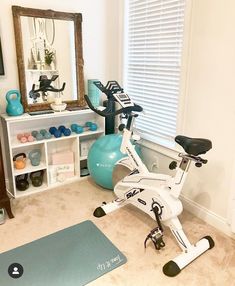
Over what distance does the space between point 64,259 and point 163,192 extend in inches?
34.3

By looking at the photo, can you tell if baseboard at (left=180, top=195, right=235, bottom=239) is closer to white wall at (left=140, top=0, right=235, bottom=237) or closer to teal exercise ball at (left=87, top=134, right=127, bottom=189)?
white wall at (left=140, top=0, right=235, bottom=237)

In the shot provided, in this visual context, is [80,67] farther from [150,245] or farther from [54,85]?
[150,245]

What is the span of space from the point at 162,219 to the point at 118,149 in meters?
0.93

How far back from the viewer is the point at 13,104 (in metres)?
2.51

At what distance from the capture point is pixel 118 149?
2.66 meters

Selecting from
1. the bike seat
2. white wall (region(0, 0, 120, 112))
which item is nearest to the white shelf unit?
white wall (region(0, 0, 120, 112))

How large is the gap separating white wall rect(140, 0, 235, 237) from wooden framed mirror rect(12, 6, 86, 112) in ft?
4.25

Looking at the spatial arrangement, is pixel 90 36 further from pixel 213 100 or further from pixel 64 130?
pixel 213 100

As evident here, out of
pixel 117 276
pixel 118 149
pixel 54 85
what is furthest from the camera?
pixel 54 85

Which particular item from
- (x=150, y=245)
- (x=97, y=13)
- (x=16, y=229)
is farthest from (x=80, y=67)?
(x=150, y=245)

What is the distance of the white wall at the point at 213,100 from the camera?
196 cm

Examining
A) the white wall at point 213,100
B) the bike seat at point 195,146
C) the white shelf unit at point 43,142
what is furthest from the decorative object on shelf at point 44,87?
the bike seat at point 195,146

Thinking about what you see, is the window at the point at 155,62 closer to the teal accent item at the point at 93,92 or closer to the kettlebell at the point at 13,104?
the teal accent item at the point at 93,92

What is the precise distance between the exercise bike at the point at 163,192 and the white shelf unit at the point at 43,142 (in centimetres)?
77
